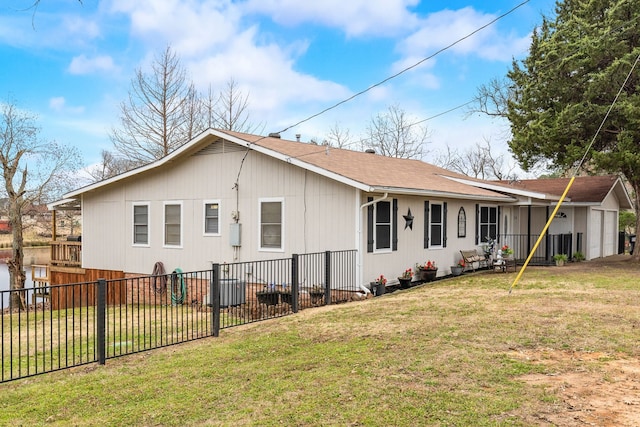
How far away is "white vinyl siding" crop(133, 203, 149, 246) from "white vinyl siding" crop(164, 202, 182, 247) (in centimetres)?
75

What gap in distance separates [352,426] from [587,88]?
50.3ft

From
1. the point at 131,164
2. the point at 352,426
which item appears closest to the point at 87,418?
the point at 352,426

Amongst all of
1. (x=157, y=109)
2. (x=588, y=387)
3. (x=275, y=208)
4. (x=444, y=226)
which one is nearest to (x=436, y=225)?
(x=444, y=226)

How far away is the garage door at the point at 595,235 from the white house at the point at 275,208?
4.30 meters

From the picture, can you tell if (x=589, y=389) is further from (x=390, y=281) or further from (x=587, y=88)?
(x=587, y=88)

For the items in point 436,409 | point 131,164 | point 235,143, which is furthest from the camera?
point 131,164

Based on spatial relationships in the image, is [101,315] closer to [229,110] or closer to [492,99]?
[229,110]

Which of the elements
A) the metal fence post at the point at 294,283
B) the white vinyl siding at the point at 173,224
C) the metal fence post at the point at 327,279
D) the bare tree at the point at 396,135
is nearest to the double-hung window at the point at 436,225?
the metal fence post at the point at 327,279

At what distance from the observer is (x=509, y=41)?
838 inches

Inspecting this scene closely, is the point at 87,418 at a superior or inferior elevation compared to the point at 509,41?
inferior

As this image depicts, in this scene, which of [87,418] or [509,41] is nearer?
[87,418]

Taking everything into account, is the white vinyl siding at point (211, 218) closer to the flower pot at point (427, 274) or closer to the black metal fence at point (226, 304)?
the black metal fence at point (226, 304)

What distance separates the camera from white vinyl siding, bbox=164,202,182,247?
47.1 feet

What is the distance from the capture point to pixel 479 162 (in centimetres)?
4281
